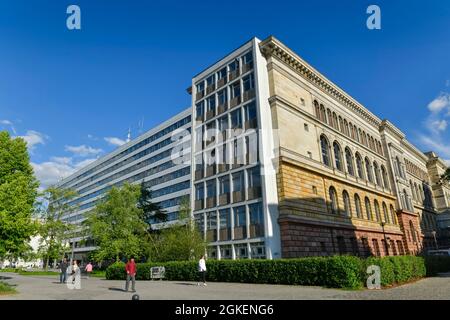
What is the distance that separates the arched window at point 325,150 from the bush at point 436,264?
1294cm

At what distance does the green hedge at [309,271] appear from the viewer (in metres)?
16.8

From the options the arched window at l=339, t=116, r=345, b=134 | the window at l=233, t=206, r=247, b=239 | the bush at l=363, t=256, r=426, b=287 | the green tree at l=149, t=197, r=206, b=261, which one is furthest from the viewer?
the arched window at l=339, t=116, r=345, b=134

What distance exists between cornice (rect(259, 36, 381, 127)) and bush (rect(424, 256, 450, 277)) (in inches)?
842

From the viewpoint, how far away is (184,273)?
24.5m

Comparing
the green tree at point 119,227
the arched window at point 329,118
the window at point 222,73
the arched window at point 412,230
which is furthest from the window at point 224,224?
the arched window at point 412,230

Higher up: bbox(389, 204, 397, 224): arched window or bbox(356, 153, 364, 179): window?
bbox(356, 153, 364, 179): window

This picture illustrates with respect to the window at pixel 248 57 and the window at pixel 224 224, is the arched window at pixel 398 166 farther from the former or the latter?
the window at pixel 224 224

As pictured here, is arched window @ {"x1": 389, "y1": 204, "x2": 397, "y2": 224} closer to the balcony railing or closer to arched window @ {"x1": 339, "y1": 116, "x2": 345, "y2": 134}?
arched window @ {"x1": 339, "y1": 116, "x2": 345, "y2": 134}

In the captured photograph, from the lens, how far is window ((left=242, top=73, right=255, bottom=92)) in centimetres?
3156

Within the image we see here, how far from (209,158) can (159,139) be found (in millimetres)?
35213

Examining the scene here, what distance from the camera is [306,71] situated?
36312mm

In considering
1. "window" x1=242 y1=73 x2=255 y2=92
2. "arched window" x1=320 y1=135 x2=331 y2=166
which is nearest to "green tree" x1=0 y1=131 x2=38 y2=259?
"window" x1=242 y1=73 x2=255 y2=92
